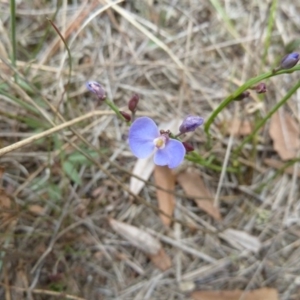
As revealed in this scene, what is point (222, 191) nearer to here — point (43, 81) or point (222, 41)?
point (222, 41)

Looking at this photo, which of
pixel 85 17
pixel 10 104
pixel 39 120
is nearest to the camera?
pixel 39 120

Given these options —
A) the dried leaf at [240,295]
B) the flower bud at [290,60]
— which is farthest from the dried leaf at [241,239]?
the flower bud at [290,60]

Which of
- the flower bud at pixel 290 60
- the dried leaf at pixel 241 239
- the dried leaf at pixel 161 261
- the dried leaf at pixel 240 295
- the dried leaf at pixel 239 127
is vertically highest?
the flower bud at pixel 290 60

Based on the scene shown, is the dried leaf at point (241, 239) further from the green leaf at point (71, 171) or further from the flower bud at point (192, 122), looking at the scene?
the flower bud at point (192, 122)

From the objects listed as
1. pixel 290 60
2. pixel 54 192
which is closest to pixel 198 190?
pixel 54 192

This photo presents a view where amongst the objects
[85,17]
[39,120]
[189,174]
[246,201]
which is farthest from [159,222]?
[85,17]

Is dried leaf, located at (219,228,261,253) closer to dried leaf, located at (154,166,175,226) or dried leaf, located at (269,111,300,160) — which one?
dried leaf, located at (154,166,175,226)
